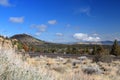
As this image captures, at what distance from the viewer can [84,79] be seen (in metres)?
11.1

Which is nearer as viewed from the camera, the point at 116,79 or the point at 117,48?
the point at 116,79

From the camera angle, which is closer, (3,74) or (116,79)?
(3,74)

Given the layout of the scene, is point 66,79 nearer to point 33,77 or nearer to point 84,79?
point 84,79

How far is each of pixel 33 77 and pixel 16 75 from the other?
59 centimetres

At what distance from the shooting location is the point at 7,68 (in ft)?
23.2

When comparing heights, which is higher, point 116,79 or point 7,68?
point 7,68

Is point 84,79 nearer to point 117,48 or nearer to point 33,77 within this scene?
point 33,77

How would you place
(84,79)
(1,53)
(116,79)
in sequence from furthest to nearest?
1. (116,79)
2. (84,79)
3. (1,53)

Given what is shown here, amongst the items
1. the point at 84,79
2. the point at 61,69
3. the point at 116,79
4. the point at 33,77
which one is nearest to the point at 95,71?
the point at 61,69

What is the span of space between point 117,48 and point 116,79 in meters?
57.0

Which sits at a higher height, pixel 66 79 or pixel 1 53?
pixel 1 53

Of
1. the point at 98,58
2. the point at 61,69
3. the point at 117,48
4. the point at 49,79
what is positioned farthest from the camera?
the point at 117,48

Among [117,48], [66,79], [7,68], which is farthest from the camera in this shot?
Answer: [117,48]

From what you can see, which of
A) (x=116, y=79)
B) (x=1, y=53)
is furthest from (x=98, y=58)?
(x=1, y=53)
